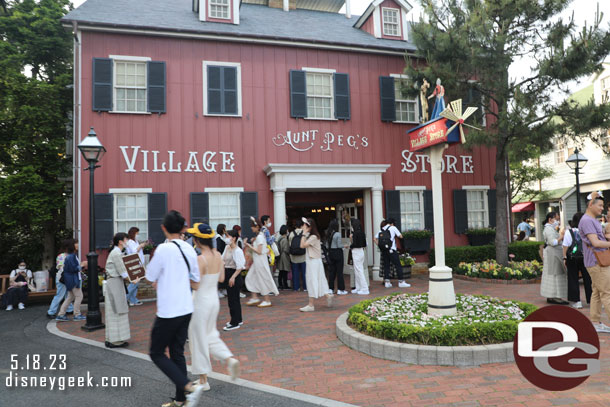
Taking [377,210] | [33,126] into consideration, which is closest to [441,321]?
[377,210]

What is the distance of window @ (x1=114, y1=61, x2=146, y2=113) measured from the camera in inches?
437

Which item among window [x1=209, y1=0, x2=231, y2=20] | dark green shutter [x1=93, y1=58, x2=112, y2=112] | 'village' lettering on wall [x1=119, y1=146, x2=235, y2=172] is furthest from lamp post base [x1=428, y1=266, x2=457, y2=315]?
window [x1=209, y1=0, x2=231, y2=20]

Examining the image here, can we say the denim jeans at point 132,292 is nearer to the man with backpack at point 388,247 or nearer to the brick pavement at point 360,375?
the brick pavement at point 360,375

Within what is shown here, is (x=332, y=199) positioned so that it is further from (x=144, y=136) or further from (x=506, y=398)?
(x=506, y=398)

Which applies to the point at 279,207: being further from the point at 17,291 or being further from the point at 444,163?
the point at 17,291

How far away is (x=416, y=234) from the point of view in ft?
41.3

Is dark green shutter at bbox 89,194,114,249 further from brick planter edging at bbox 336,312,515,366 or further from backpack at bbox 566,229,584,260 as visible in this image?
backpack at bbox 566,229,584,260

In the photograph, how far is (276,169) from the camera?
11.3 metres

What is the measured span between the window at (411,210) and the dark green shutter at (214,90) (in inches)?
245

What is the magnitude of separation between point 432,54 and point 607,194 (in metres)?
16.1

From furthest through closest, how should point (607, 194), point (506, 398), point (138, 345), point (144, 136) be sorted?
point (607, 194), point (144, 136), point (138, 345), point (506, 398)

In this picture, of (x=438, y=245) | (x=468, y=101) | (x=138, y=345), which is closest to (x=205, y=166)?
(x=138, y=345)

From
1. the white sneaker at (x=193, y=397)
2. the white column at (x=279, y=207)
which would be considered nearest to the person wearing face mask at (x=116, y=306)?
the white sneaker at (x=193, y=397)

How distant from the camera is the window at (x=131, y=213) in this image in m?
10.9
